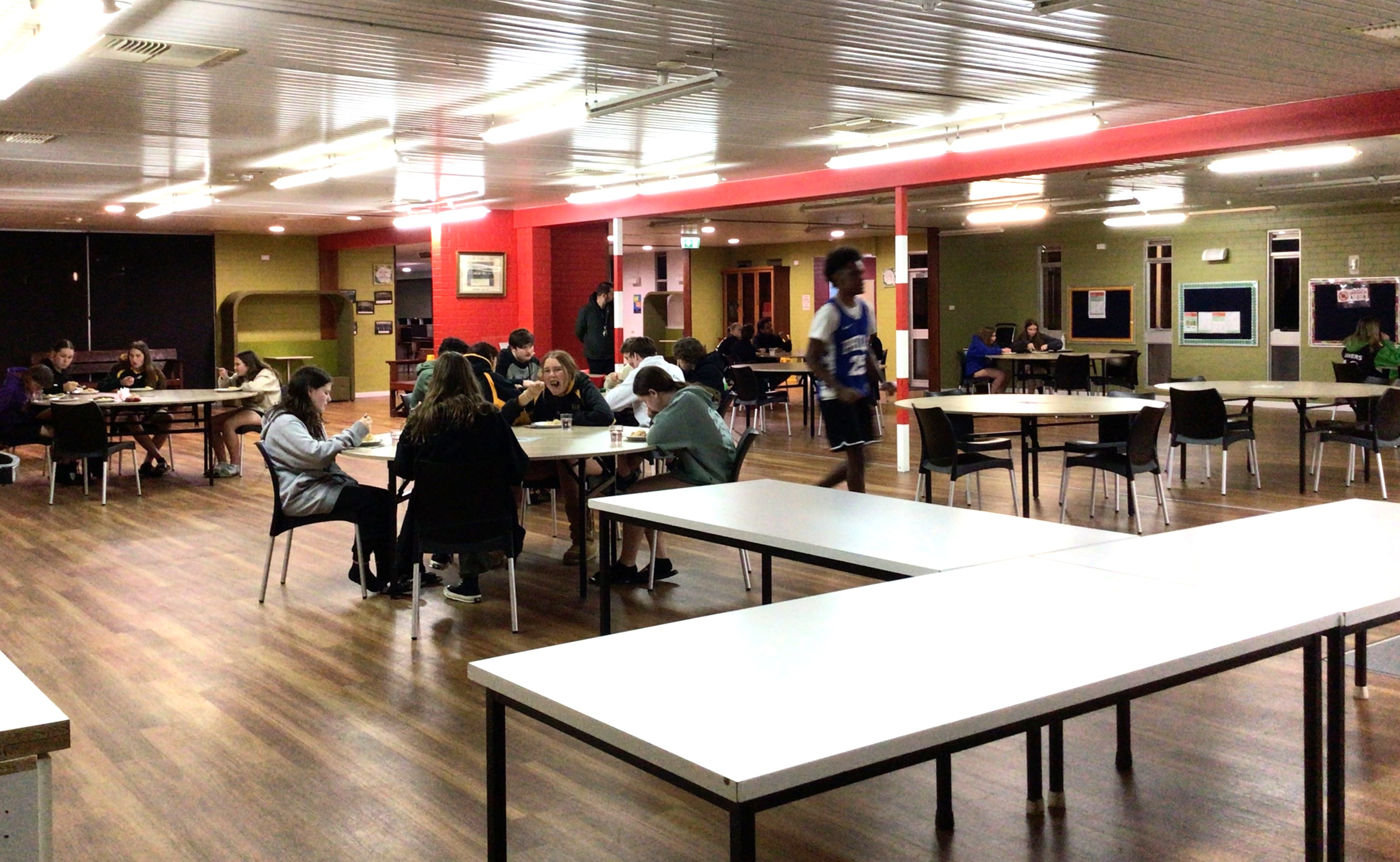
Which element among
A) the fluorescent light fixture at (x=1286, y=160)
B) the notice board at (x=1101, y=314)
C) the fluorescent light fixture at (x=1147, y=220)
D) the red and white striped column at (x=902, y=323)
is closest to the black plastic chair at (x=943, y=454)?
the red and white striped column at (x=902, y=323)

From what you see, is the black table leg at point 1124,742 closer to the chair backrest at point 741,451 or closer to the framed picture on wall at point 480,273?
the chair backrest at point 741,451

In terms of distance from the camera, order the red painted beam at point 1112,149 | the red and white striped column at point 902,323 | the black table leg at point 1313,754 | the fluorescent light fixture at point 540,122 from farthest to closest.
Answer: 1. the red and white striped column at point 902,323
2. the red painted beam at point 1112,149
3. the fluorescent light fixture at point 540,122
4. the black table leg at point 1313,754

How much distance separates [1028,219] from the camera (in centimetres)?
1845

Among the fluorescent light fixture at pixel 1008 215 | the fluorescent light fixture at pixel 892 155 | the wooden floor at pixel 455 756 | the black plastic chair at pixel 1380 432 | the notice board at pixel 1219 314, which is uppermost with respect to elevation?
the fluorescent light fixture at pixel 1008 215

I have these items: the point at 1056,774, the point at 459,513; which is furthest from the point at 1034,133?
the point at 1056,774

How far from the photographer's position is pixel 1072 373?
15641 millimetres

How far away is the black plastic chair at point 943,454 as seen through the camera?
7605 millimetres

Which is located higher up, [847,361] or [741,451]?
[847,361]

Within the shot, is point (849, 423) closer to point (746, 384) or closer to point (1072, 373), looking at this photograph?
point (746, 384)

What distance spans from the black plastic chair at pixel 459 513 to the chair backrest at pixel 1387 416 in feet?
23.2

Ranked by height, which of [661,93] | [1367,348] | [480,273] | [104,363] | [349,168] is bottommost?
[1367,348]

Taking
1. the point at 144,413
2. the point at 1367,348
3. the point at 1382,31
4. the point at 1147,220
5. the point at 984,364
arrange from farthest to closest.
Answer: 1. the point at 1147,220
2. the point at 984,364
3. the point at 1367,348
4. the point at 144,413
5. the point at 1382,31

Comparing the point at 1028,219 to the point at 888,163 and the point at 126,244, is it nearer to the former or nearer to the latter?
the point at 888,163

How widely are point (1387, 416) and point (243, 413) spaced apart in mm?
9764
